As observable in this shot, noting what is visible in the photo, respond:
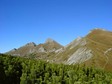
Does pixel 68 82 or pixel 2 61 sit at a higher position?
pixel 2 61

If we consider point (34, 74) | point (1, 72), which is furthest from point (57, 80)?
point (1, 72)

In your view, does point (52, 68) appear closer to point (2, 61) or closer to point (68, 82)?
point (2, 61)

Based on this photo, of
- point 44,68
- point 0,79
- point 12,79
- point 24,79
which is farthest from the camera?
point 44,68

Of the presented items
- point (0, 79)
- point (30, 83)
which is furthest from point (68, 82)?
point (0, 79)

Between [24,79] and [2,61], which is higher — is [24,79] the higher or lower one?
the lower one

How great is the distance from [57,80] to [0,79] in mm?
26813

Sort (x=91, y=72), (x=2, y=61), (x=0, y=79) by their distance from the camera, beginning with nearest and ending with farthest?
(x=0, y=79)
(x=2, y=61)
(x=91, y=72)

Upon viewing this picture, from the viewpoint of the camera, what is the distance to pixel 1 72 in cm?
11519

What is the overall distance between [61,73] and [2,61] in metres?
30.1

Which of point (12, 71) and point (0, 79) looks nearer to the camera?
point (0, 79)

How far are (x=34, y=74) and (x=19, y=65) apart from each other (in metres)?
25.0

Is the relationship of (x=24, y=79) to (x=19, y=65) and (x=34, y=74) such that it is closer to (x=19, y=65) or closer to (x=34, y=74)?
(x=34, y=74)

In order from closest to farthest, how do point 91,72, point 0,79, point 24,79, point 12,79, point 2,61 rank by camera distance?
point 24,79, point 0,79, point 12,79, point 2,61, point 91,72

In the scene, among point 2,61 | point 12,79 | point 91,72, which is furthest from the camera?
point 91,72
